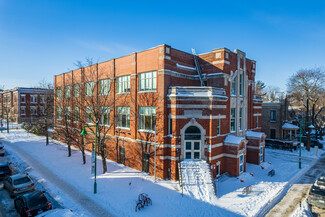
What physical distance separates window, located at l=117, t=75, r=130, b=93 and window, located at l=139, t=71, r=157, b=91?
2098 millimetres

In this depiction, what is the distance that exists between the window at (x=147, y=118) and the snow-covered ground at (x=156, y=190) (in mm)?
4672

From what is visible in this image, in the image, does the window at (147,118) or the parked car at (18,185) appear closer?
the parked car at (18,185)

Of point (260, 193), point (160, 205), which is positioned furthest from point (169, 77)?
point (260, 193)

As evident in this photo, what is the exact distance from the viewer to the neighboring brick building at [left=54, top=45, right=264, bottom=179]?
17.4 meters

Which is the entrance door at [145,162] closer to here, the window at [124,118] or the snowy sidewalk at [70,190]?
the window at [124,118]

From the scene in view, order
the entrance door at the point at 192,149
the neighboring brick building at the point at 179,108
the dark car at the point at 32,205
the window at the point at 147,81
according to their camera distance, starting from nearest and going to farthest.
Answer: the dark car at the point at 32,205, the neighboring brick building at the point at 179,108, the entrance door at the point at 192,149, the window at the point at 147,81

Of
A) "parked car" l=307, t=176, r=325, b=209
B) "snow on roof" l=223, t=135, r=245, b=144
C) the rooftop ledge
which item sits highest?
the rooftop ledge

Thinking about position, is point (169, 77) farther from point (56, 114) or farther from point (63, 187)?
point (56, 114)

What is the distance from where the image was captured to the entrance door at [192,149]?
17.6m

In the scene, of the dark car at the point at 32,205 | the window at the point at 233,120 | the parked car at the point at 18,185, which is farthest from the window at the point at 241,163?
the parked car at the point at 18,185

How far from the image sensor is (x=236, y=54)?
21891 mm

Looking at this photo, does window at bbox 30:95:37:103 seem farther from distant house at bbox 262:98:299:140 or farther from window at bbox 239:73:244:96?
distant house at bbox 262:98:299:140

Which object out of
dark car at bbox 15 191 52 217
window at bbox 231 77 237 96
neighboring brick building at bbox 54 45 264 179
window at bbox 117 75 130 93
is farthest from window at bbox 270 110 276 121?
dark car at bbox 15 191 52 217

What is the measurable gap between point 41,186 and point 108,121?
33.7ft
